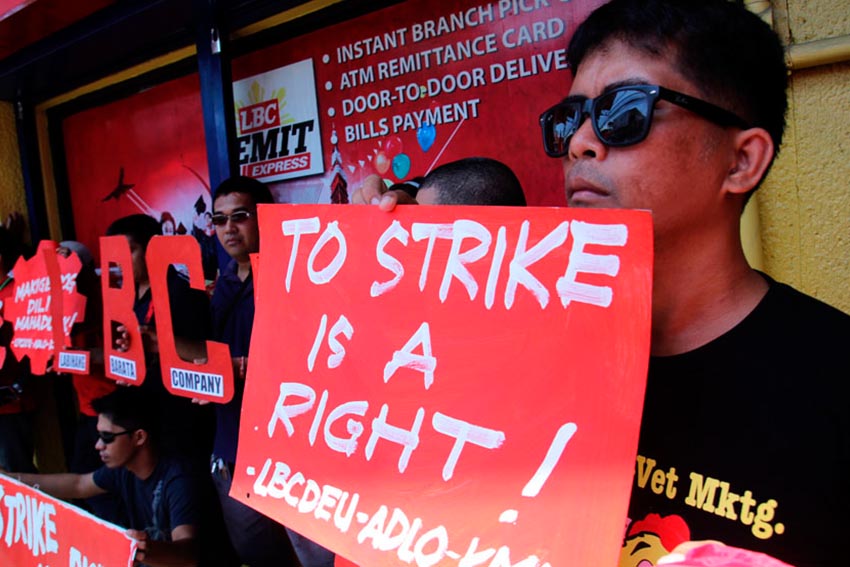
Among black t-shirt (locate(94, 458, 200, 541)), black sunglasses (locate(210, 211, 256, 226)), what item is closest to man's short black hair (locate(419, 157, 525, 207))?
black sunglasses (locate(210, 211, 256, 226))

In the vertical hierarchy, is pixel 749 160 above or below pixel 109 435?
above

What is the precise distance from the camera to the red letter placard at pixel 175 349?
1.95 m

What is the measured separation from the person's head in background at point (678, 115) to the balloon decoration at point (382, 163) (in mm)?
1712

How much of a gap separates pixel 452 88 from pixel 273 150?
1.00 m

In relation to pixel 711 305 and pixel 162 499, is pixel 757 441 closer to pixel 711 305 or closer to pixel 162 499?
pixel 711 305

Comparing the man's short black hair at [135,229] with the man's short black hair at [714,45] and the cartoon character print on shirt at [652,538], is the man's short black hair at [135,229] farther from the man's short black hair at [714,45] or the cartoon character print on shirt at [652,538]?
the cartoon character print on shirt at [652,538]

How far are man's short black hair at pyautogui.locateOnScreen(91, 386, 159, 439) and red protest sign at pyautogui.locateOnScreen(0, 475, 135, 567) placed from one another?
410 millimetres

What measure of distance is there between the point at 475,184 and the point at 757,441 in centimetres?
101

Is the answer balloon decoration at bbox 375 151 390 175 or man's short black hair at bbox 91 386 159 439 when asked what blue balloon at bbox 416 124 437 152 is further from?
man's short black hair at bbox 91 386 159 439

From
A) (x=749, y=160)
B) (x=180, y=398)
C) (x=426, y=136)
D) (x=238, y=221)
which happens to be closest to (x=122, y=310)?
(x=238, y=221)

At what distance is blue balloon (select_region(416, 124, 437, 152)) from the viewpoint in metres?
2.48

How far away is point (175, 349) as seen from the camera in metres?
2.13

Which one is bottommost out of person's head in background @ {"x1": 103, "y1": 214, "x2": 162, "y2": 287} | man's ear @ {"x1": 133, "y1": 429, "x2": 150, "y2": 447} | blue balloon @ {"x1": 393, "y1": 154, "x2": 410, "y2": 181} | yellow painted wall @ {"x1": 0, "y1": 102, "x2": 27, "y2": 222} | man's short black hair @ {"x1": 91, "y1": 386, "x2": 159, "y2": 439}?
man's ear @ {"x1": 133, "y1": 429, "x2": 150, "y2": 447}

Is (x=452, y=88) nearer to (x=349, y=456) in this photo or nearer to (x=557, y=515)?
(x=349, y=456)
